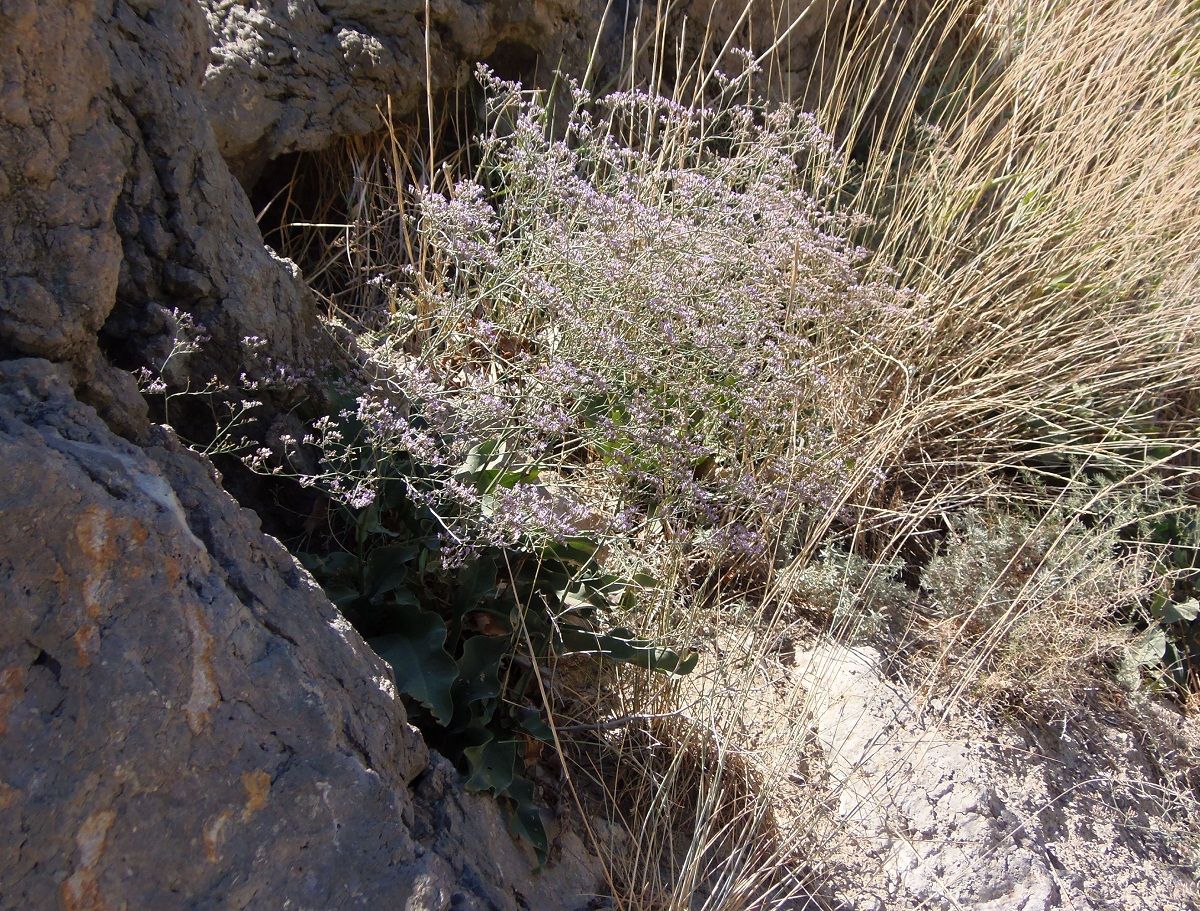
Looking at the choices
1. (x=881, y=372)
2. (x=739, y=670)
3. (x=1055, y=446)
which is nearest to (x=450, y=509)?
(x=739, y=670)

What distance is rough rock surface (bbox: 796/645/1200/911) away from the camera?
2.58 metres

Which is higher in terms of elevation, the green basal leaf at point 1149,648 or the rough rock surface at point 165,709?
the rough rock surface at point 165,709

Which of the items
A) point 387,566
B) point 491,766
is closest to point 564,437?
point 387,566

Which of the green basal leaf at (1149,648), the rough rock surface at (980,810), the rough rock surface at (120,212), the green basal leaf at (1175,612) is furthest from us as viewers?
the green basal leaf at (1175,612)

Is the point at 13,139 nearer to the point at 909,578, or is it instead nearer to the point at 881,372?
the point at 881,372

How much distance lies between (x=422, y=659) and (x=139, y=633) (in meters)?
0.72

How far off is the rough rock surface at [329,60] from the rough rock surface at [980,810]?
212cm

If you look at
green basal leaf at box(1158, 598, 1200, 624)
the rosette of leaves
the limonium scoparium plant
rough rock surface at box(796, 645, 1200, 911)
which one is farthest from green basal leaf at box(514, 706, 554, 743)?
green basal leaf at box(1158, 598, 1200, 624)

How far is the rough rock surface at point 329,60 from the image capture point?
9.87 feet

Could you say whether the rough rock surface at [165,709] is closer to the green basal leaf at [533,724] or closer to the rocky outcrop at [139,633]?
the rocky outcrop at [139,633]

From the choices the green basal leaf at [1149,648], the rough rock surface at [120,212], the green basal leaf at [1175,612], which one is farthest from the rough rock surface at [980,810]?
the rough rock surface at [120,212]

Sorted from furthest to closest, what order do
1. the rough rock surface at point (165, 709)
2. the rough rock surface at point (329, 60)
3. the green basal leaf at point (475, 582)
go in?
the rough rock surface at point (329, 60), the green basal leaf at point (475, 582), the rough rock surface at point (165, 709)

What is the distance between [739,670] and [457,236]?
1263mm

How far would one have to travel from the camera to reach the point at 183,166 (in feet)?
6.93
